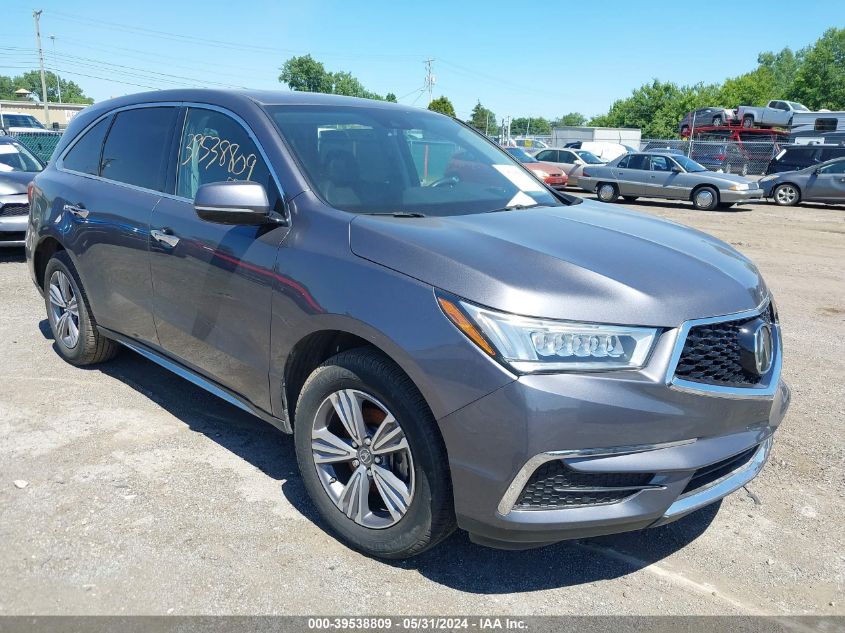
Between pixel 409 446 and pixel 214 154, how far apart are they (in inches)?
76.4

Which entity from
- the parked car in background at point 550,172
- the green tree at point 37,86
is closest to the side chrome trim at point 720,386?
the parked car in background at point 550,172

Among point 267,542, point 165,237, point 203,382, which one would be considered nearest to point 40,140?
point 165,237

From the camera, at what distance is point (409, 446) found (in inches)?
98.6

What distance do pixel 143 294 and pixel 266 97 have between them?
1.30m

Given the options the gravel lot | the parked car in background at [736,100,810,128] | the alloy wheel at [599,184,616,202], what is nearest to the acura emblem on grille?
the gravel lot

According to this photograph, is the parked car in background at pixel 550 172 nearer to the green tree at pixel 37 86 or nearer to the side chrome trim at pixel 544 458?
the side chrome trim at pixel 544 458

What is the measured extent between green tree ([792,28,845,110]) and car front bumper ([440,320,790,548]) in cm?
8483

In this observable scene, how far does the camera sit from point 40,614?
8.21ft

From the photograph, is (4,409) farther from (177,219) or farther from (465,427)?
(465,427)

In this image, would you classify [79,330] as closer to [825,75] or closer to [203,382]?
[203,382]

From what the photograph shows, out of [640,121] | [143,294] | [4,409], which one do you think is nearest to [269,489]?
[143,294]

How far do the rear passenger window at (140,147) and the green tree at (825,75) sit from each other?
84273 mm

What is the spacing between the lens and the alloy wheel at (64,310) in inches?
190

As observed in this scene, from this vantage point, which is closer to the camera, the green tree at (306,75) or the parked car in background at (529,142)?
the parked car in background at (529,142)
